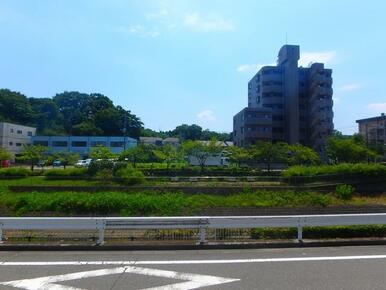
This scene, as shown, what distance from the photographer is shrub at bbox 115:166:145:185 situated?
3553cm

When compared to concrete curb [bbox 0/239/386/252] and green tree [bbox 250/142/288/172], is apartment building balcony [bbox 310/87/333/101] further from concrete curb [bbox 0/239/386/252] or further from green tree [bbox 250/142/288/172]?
Answer: concrete curb [bbox 0/239/386/252]

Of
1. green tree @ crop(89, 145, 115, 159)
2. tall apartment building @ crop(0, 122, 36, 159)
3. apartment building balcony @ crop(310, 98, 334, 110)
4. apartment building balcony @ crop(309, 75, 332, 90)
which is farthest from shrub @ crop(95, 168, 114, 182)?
tall apartment building @ crop(0, 122, 36, 159)

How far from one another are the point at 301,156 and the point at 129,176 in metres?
26.8

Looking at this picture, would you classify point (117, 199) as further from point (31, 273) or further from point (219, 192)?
point (31, 273)

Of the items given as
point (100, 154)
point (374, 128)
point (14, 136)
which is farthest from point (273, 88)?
point (14, 136)

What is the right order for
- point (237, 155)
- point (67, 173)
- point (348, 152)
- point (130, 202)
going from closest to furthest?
point (130, 202), point (67, 173), point (237, 155), point (348, 152)

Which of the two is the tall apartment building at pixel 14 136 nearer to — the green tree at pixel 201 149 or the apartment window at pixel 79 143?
the apartment window at pixel 79 143

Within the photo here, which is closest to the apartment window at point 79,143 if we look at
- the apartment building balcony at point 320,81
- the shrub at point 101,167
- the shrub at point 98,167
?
the apartment building balcony at point 320,81

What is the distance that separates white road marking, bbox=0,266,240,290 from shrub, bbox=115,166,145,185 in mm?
28679

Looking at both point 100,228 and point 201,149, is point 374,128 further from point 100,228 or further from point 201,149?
point 100,228

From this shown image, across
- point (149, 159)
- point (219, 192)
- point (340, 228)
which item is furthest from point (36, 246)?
point (149, 159)

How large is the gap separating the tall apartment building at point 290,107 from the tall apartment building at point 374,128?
24601 mm

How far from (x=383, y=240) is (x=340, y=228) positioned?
104 cm

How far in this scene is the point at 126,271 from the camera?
685 cm
